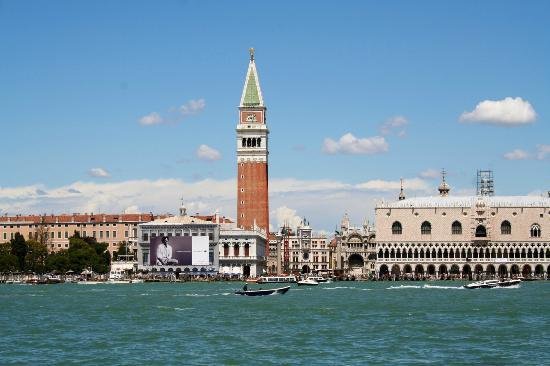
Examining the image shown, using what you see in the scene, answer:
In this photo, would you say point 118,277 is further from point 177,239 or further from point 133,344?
point 133,344

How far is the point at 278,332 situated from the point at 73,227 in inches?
5063

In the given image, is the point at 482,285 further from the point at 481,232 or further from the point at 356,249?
the point at 356,249

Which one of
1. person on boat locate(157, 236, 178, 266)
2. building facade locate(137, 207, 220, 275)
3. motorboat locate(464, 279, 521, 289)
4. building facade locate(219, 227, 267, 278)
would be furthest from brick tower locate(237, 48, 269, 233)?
motorboat locate(464, 279, 521, 289)

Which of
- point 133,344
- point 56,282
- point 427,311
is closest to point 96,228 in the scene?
point 56,282

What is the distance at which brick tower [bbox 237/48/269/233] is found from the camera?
152 metres

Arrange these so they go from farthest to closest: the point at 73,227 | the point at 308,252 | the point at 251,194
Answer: the point at 308,252, the point at 73,227, the point at 251,194

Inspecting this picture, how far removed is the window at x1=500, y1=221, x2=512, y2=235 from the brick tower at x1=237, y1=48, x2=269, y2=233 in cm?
3060

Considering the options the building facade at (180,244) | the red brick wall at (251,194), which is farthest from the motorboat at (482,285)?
the red brick wall at (251,194)

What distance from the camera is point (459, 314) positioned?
60.7m

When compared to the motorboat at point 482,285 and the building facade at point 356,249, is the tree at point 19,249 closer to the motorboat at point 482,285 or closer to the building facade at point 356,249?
the building facade at point 356,249

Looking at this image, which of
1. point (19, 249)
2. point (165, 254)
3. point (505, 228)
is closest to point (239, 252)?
point (165, 254)

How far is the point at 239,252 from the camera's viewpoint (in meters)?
143

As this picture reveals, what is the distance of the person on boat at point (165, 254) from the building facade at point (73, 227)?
3453 centimetres

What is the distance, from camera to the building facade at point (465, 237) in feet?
452
